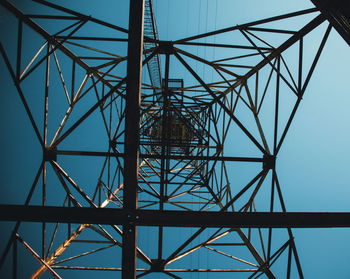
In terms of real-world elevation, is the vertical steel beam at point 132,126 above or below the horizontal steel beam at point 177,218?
above

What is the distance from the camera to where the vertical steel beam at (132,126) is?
391 cm

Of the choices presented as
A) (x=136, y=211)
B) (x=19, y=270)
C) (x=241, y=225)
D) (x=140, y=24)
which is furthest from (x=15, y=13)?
(x=19, y=270)

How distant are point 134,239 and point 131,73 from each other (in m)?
3.05

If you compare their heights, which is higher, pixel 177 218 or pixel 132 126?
pixel 132 126

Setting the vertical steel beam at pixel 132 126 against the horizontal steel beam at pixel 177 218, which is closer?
the horizontal steel beam at pixel 177 218

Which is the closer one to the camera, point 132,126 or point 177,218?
point 177,218

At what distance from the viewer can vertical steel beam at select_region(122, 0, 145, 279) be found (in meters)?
3.91

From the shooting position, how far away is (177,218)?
3650 millimetres

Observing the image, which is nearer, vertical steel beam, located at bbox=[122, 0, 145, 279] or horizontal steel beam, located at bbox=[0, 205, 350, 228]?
horizontal steel beam, located at bbox=[0, 205, 350, 228]

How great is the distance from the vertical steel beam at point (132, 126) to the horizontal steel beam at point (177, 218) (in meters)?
0.25

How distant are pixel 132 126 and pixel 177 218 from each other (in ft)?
6.12

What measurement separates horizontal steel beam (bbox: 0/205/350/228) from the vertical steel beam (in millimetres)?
252

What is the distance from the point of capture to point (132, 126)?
4090mm

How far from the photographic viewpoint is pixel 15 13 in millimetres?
5867
